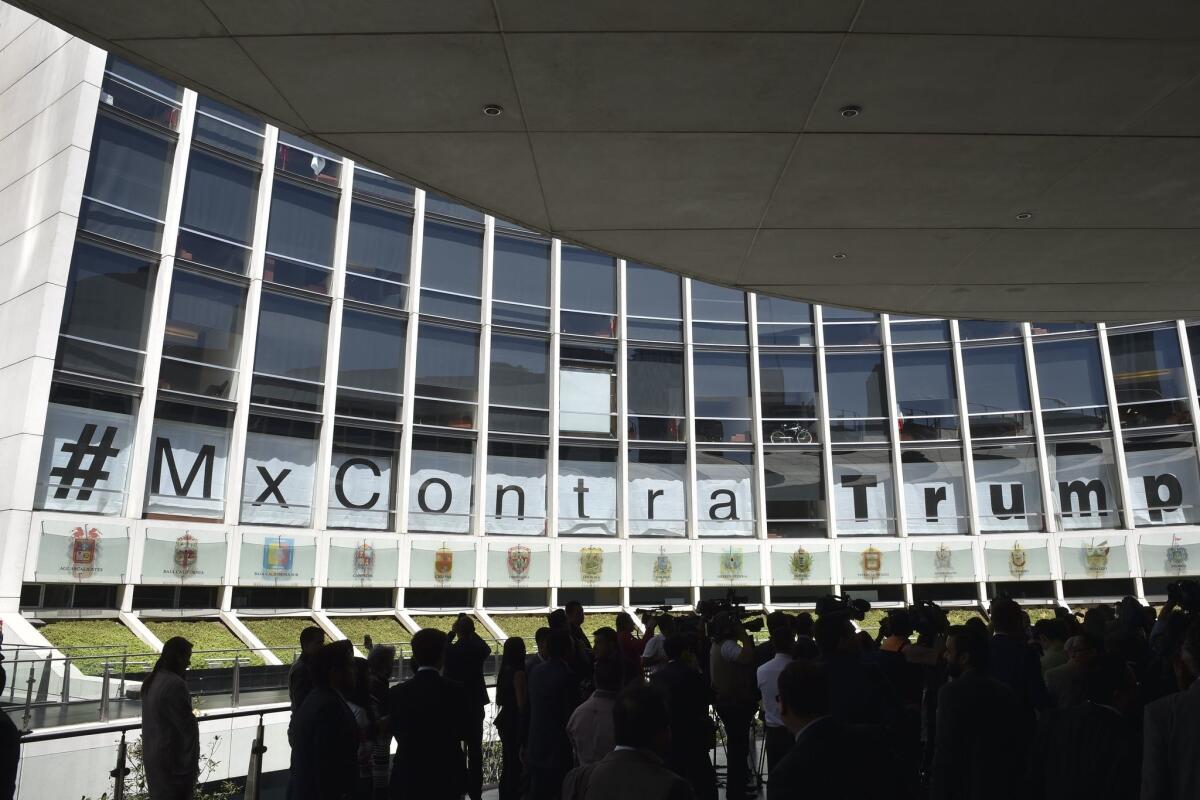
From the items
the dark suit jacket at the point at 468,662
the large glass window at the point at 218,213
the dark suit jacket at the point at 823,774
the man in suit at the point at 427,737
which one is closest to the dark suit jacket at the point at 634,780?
the dark suit jacket at the point at 823,774

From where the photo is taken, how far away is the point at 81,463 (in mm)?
17578

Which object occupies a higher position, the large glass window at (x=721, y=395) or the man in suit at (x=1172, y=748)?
the large glass window at (x=721, y=395)

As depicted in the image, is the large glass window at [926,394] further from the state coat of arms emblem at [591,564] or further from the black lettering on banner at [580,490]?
the state coat of arms emblem at [591,564]

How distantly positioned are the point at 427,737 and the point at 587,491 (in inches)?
784

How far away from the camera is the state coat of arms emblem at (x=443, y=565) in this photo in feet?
Answer: 71.7

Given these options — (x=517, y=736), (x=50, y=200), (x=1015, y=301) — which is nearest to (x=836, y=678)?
(x=517, y=736)

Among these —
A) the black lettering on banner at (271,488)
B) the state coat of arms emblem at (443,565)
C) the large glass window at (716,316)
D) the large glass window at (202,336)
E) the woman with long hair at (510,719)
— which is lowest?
the woman with long hair at (510,719)

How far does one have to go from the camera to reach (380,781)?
5.90m

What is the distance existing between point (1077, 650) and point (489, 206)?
15.8 feet

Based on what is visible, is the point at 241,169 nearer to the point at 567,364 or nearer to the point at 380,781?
the point at 567,364

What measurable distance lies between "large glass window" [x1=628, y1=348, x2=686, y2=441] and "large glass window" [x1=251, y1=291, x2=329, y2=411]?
871 centimetres

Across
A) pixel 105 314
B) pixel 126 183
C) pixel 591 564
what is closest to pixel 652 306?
pixel 591 564

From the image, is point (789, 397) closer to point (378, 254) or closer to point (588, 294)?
point (588, 294)

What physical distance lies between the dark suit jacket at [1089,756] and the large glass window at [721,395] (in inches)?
873
